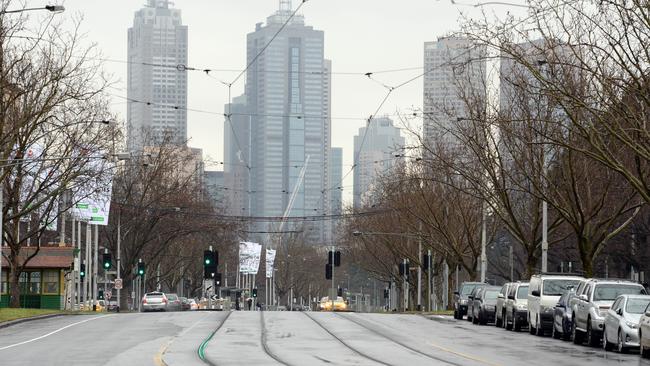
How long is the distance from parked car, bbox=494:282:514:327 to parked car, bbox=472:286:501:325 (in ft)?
2.59

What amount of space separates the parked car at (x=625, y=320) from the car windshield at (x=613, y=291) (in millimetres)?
2151

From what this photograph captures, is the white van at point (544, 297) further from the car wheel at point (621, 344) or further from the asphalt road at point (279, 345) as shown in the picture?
the car wheel at point (621, 344)

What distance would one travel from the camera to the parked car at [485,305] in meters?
48.3

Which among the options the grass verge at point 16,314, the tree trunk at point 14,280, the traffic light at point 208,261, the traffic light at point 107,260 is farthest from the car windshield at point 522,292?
the traffic light at point 107,260

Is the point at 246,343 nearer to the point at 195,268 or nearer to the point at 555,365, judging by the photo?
the point at 555,365

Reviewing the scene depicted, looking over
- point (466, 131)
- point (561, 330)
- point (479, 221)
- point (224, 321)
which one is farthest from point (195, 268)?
point (561, 330)

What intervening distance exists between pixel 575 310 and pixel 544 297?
194 inches

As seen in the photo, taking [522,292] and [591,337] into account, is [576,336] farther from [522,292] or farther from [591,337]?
[522,292]

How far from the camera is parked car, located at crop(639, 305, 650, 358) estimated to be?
2708 cm

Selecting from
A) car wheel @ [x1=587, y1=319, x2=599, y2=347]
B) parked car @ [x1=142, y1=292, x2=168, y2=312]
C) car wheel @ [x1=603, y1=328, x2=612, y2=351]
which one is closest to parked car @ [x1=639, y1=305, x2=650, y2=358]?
car wheel @ [x1=603, y1=328, x2=612, y2=351]

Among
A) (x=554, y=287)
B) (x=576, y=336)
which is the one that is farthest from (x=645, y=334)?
(x=554, y=287)

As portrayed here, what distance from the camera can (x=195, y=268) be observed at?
116312 millimetres

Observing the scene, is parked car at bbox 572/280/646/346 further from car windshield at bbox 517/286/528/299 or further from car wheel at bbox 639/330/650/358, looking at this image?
car windshield at bbox 517/286/528/299

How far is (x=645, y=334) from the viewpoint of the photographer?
27.3 m
